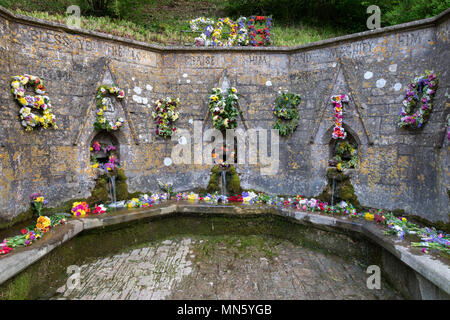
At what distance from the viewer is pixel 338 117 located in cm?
536

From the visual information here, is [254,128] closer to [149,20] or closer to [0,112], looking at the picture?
[0,112]

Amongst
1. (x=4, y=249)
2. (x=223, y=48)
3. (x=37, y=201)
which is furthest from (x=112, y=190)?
(x=223, y=48)

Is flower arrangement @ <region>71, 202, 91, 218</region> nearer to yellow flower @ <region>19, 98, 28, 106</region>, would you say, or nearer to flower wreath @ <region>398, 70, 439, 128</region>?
yellow flower @ <region>19, 98, 28, 106</region>

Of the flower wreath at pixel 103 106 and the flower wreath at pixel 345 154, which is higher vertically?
the flower wreath at pixel 103 106

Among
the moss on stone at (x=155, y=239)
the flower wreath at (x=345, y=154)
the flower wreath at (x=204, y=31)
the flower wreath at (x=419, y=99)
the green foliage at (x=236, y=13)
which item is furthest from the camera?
the green foliage at (x=236, y=13)

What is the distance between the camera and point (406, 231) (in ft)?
13.0

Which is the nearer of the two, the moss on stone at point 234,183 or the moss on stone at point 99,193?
the moss on stone at point 99,193

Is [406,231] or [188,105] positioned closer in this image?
[406,231]

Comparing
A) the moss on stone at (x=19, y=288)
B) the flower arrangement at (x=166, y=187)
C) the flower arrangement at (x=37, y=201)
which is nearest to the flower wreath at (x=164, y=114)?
the flower arrangement at (x=166, y=187)

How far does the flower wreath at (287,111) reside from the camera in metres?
5.93

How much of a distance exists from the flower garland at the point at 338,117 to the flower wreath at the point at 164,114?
11.7 ft

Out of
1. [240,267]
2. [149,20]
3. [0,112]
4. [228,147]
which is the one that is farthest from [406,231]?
[149,20]

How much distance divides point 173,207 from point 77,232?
1.82m

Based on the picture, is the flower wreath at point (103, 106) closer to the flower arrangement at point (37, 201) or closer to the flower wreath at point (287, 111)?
the flower arrangement at point (37, 201)
